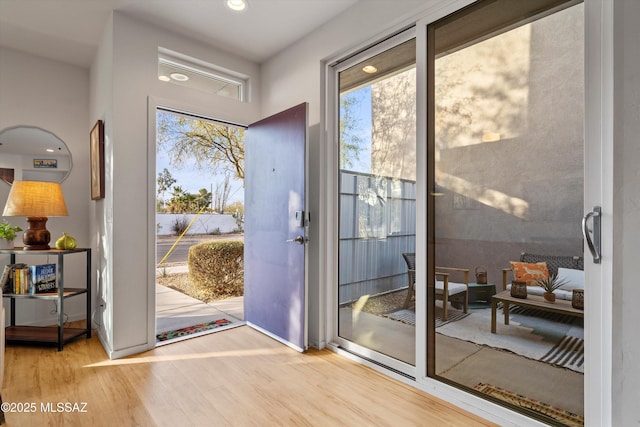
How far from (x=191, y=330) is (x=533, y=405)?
2.79 m

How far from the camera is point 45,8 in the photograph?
2.49 m

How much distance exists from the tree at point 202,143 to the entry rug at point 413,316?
362cm

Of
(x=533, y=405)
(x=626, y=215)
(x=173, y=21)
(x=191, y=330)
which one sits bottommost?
(x=191, y=330)

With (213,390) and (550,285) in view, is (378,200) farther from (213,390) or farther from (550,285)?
(213,390)

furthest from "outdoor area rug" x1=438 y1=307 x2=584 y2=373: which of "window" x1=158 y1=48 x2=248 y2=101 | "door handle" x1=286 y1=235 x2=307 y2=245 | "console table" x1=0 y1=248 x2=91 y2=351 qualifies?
"console table" x1=0 y1=248 x2=91 y2=351

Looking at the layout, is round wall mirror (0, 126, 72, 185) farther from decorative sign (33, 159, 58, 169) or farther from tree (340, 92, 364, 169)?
tree (340, 92, 364, 169)

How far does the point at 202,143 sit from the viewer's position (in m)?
5.11

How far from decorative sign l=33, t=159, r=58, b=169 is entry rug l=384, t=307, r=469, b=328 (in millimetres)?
3440

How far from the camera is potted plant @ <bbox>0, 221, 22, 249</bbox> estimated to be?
2859 millimetres

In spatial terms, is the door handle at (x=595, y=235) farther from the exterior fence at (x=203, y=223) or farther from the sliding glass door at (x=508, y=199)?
the exterior fence at (x=203, y=223)

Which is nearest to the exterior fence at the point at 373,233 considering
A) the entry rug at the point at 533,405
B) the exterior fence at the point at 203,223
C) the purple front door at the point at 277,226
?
the purple front door at the point at 277,226

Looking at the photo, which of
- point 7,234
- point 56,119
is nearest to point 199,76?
point 56,119

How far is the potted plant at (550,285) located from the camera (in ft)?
5.34

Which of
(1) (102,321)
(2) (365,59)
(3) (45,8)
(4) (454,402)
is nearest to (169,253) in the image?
(1) (102,321)
